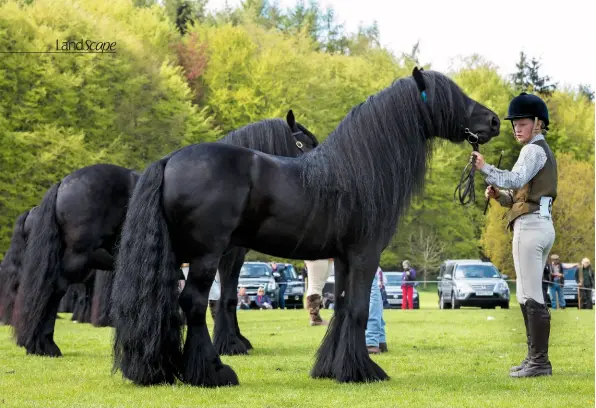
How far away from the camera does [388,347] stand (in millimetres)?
13211

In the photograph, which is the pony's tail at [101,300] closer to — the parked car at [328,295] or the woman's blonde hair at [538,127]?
the woman's blonde hair at [538,127]

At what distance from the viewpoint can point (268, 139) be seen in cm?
1105

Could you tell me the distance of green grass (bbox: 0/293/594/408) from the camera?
718cm

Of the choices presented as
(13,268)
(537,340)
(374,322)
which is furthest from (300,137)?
(13,268)

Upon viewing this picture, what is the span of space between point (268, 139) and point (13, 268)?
8.96 m

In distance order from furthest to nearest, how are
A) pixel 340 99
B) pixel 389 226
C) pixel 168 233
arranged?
pixel 340 99 → pixel 389 226 → pixel 168 233

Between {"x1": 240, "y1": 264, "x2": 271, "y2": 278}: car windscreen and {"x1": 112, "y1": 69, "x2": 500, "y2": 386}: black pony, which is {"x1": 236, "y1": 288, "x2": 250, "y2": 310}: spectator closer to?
{"x1": 240, "y1": 264, "x2": 271, "y2": 278}: car windscreen

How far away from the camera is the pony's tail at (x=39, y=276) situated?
11375 mm

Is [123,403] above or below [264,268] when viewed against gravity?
below

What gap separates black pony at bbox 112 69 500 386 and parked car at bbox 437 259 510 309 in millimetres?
26753

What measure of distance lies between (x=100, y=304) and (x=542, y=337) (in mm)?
10699

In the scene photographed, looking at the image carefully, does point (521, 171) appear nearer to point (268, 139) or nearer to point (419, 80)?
point (419, 80)

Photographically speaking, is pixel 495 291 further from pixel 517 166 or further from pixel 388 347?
pixel 517 166

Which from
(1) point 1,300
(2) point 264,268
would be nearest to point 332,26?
(2) point 264,268
